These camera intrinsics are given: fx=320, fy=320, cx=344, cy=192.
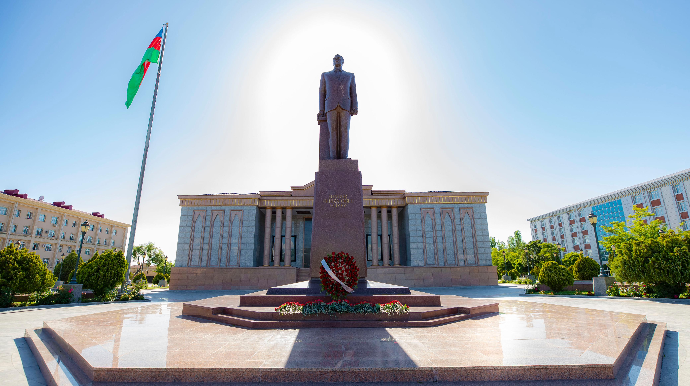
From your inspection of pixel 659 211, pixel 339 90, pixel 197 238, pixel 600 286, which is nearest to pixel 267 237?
pixel 197 238

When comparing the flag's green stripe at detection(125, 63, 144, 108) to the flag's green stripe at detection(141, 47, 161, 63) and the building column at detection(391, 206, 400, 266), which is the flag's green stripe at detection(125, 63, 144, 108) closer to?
the flag's green stripe at detection(141, 47, 161, 63)

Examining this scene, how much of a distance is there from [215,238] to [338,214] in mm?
25703

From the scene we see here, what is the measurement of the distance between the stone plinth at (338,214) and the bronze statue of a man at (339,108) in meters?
0.66

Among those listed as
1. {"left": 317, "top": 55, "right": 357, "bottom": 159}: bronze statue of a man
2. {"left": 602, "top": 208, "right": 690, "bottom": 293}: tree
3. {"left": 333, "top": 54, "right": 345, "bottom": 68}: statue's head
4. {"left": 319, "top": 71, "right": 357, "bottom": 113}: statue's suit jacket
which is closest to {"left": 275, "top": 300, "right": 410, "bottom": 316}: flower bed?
{"left": 317, "top": 55, "right": 357, "bottom": 159}: bronze statue of a man

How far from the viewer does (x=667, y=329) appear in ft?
24.1

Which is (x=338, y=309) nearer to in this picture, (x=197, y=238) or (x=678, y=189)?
(x=197, y=238)

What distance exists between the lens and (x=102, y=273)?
16.5 metres

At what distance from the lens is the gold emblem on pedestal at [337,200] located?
29.3 ft

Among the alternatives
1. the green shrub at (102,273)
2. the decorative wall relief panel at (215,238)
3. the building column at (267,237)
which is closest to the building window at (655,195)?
the building column at (267,237)

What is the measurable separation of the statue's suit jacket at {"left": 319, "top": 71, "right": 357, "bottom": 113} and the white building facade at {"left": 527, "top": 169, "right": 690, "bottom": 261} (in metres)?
40.1

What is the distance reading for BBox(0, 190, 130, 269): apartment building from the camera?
152ft

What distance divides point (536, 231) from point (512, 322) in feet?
295

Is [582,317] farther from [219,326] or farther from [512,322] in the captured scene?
[219,326]

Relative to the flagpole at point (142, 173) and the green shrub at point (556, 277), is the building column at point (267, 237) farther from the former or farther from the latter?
the green shrub at point (556, 277)
